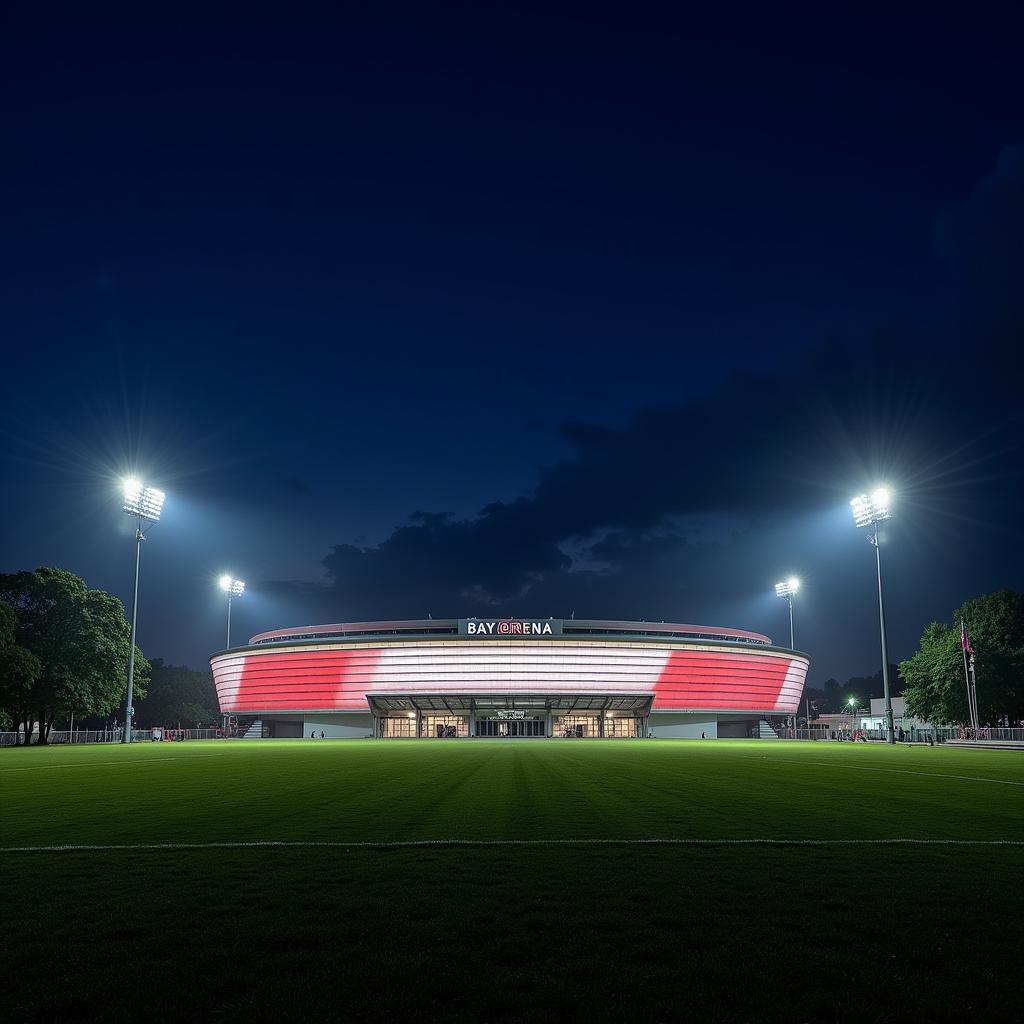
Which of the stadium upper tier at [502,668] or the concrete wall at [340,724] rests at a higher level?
the stadium upper tier at [502,668]

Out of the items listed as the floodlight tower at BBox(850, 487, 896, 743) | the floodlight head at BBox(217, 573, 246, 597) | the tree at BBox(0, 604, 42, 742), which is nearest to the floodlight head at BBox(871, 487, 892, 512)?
the floodlight tower at BBox(850, 487, 896, 743)

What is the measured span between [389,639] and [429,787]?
9235 centimetres

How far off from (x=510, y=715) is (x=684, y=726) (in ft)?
83.9

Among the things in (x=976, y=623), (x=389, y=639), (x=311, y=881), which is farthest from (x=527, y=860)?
(x=389, y=639)

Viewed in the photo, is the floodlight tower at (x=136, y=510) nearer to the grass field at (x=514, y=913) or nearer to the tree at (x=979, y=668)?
Result: the grass field at (x=514, y=913)

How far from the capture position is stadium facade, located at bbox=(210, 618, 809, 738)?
10894cm

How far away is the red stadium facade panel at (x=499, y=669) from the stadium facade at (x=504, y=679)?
0.51 feet

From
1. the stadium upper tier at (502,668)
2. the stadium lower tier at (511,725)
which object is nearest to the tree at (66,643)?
the stadium upper tier at (502,668)

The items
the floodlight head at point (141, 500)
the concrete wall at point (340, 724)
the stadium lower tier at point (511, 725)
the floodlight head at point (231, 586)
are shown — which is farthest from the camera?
the concrete wall at point (340, 724)

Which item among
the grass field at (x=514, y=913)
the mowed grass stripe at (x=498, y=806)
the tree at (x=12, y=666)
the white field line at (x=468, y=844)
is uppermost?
the tree at (x=12, y=666)

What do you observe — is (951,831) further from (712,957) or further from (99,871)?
(99,871)

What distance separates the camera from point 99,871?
27.3 ft

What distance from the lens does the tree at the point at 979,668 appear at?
3125 inches

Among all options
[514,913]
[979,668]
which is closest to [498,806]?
[514,913]
